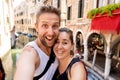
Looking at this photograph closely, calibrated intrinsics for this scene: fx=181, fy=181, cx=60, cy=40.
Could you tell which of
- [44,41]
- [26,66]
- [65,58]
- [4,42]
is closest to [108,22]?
[65,58]

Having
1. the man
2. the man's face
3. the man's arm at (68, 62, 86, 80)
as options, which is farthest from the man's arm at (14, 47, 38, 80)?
the man's arm at (68, 62, 86, 80)

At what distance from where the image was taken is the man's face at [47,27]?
4.71 feet

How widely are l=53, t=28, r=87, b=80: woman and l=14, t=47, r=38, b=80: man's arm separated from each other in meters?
0.35

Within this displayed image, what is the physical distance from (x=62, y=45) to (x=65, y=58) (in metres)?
0.14

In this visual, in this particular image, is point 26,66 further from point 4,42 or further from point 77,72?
point 4,42

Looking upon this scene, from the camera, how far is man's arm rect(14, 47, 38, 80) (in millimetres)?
1134

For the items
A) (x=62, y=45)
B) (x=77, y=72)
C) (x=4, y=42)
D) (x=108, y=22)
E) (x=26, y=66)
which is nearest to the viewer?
(x=26, y=66)

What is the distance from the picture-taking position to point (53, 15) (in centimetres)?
147

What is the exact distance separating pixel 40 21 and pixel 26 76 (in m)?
0.49

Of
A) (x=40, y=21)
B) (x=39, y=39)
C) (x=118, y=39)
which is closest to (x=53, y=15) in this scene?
(x=40, y=21)

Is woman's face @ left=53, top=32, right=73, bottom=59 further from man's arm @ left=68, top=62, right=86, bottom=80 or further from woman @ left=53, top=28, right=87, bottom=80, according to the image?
man's arm @ left=68, top=62, right=86, bottom=80

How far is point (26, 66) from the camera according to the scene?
46.2 inches

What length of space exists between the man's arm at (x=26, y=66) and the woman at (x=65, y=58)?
0.35 meters

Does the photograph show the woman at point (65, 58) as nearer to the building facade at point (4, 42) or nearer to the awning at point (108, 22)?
the awning at point (108, 22)
